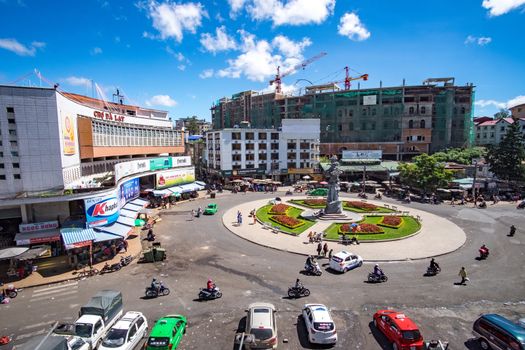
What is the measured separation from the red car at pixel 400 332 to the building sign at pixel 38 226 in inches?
1057

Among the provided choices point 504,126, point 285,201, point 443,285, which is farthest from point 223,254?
point 504,126

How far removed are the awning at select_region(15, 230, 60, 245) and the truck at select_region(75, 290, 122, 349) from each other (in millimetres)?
11858

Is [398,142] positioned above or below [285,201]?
above

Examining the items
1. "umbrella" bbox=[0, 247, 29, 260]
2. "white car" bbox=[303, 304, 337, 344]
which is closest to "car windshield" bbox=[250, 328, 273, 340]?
"white car" bbox=[303, 304, 337, 344]

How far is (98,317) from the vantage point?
14.9m

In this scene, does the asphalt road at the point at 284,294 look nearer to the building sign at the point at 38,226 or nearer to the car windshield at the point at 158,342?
the car windshield at the point at 158,342

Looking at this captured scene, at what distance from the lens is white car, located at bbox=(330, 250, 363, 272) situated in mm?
22875

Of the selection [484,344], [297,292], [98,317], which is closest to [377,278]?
[297,292]

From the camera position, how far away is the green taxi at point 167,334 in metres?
13.4

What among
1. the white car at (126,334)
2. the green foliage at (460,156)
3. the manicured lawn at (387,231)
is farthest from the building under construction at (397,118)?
the white car at (126,334)

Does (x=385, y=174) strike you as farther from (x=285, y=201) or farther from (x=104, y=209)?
(x=104, y=209)

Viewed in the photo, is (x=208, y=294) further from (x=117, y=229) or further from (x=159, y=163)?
(x=159, y=163)

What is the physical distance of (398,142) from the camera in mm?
93500

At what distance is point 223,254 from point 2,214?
19.3 m
